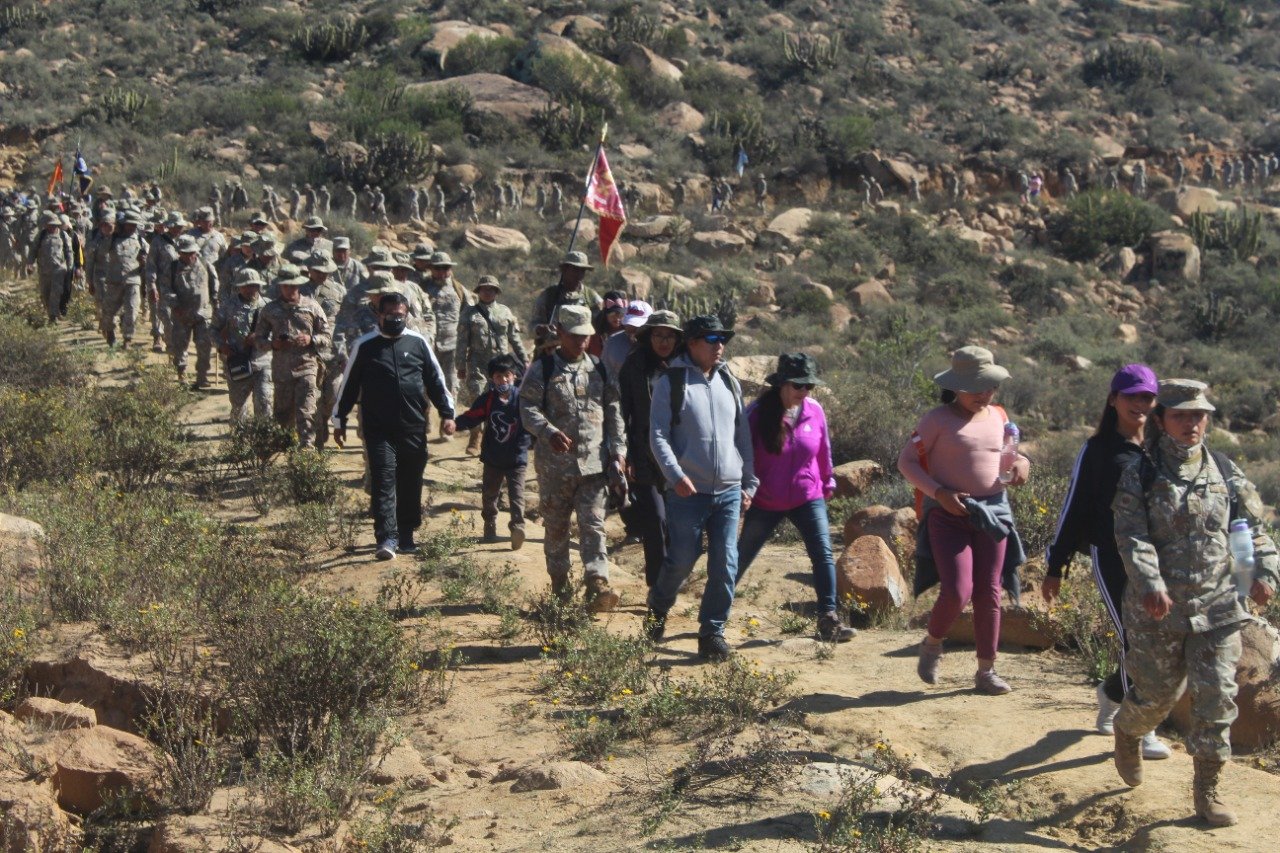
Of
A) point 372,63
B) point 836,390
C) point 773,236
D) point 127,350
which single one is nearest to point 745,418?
point 836,390

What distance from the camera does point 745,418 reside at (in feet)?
22.8

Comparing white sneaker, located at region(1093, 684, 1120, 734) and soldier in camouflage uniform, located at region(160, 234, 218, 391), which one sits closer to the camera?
white sneaker, located at region(1093, 684, 1120, 734)

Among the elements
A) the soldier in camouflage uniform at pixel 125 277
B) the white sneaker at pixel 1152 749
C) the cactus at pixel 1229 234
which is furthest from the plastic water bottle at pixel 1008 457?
the cactus at pixel 1229 234

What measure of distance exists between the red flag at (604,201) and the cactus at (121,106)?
86.1 ft

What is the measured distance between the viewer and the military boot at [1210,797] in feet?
15.6

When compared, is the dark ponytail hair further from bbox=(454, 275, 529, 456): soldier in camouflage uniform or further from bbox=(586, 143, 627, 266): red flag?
bbox=(586, 143, 627, 266): red flag

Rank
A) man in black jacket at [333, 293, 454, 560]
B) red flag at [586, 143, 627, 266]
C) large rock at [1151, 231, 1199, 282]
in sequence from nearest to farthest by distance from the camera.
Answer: man in black jacket at [333, 293, 454, 560], red flag at [586, 143, 627, 266], large rock at [1151, 231, 1199, 282]

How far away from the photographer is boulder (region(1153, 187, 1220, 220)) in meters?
35.1

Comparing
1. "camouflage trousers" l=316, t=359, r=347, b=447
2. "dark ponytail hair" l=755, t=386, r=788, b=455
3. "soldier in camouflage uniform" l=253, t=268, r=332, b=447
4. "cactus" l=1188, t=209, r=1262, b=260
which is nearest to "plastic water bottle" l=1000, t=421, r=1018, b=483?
"dark ponytail hair" l=755, t=386, r=788, b=455

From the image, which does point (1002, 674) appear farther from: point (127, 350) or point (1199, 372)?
point (1199, 372)

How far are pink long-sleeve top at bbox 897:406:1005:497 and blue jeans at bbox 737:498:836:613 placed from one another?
94 centimetres

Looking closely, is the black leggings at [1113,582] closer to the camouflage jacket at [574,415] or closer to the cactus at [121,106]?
the camouflage jacket at [574,415]

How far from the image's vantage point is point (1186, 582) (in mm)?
4789

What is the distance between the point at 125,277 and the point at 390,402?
8.53 metres
